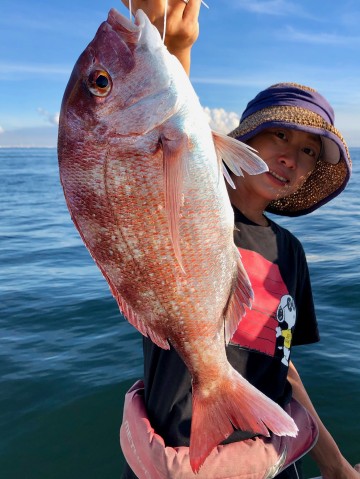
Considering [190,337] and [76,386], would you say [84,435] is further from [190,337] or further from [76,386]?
[190,337]

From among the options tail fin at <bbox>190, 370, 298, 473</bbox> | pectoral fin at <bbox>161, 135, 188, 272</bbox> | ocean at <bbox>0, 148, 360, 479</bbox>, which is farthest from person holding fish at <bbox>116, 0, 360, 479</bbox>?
ocean at <bbox>0, 148, 360, 479</bbox>

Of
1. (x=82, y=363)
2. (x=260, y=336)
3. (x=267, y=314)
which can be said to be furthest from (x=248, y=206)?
(x=82, y=363)

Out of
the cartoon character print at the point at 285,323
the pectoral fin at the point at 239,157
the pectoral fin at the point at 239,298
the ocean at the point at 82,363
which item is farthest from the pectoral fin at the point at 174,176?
the ocean at the point at 82,363

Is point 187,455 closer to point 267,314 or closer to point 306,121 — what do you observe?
point 267,314

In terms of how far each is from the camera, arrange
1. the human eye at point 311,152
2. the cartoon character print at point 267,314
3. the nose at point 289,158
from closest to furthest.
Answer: the cartoon character print at point 267,314, the nose at point 289,158, the human eye at point 311,152

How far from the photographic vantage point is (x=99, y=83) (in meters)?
1.52

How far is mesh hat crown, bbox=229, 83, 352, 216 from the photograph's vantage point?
2336mm

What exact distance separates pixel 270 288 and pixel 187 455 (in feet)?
3.21

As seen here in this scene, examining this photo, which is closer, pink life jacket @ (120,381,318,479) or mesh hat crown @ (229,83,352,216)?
pink life jacket @ (120,381,318,479)

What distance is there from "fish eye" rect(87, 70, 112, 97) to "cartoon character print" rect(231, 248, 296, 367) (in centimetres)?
124

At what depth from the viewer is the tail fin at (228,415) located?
1733 mm

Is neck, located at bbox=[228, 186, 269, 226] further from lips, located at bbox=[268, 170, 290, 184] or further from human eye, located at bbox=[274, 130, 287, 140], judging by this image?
human eye, located at bbox=[274, 130, 287, 140]

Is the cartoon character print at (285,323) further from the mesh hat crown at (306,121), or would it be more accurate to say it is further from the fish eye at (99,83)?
A: the fish eye at (99,83)

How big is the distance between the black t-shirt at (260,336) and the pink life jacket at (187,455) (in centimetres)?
7
